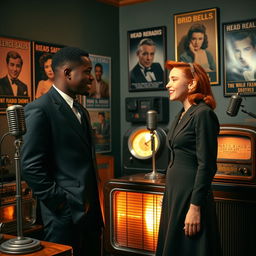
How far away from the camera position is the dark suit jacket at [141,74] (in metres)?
4.56

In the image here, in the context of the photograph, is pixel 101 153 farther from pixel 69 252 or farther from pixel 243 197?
pixel 69 252

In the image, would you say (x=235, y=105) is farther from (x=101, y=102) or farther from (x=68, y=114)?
(x=101, y=102)

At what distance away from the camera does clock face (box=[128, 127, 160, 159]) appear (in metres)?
4.11

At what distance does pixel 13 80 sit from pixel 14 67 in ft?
0.35

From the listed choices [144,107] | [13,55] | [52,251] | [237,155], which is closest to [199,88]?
[237,155]

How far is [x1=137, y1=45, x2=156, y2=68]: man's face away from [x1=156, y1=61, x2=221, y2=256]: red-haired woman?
185 cm

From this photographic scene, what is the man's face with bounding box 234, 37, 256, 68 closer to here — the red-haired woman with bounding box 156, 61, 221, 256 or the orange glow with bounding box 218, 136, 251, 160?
the orange glow with bounding box 218, 136, 251, 160

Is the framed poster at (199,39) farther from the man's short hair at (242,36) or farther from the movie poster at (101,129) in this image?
the movie poster at (101,129)

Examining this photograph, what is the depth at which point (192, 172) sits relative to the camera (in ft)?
8.47

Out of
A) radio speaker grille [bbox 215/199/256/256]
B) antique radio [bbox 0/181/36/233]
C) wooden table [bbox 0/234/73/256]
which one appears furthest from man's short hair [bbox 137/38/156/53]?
wooden table [bbox 0/234/73/256]

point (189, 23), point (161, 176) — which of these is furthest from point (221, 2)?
point (161, 176)

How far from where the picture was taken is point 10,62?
354cm

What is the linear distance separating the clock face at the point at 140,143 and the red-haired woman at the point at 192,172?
133 cm

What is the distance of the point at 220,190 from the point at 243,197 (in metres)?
0.19
